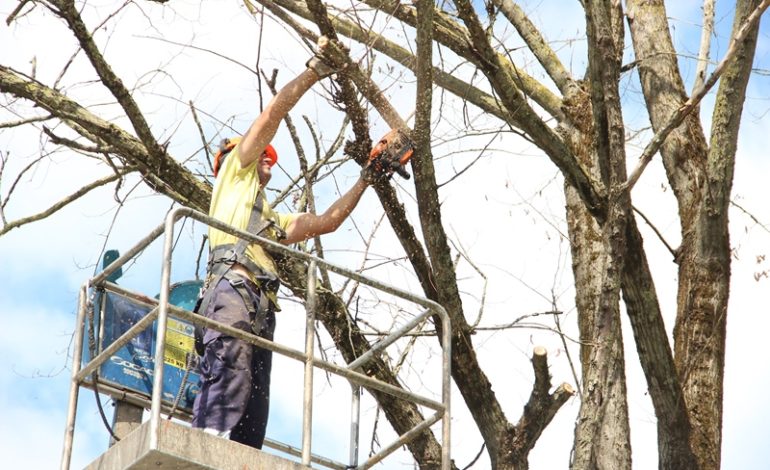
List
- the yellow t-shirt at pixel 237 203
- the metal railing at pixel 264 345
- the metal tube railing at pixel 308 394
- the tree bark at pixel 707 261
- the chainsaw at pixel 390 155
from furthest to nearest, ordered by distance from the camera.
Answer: the tree bark at pixel 707 261 < the chainsaw at pixel 390 155 < the yellow t-shirt at pixel 237 203 < the metal tube railing at pixel 308 394 < the metal railing at pixel 264 345

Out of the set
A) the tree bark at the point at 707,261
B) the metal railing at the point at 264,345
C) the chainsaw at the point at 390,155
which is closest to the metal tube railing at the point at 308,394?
the metal railing at the point at 264,345

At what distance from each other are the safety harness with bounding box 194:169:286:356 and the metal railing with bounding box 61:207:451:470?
0.35 m

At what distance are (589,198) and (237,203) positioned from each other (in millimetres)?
2394

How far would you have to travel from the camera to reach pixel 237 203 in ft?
23.5

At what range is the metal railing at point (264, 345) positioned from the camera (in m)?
5.90

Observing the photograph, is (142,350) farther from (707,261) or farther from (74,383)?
(707,261)

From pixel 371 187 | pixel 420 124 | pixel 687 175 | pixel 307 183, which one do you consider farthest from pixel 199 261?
pixel 687 175

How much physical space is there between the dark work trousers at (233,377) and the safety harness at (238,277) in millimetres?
29

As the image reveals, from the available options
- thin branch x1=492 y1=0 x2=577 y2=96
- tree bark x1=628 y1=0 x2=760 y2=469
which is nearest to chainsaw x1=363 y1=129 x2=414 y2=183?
tree bark x1=628 y1=0 x2=760 y2=469

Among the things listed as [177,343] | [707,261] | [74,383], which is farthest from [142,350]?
[707,261]

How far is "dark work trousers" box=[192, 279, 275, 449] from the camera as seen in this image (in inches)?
252

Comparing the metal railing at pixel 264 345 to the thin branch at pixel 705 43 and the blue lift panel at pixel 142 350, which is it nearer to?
the blue lift panel at pixel 142 350

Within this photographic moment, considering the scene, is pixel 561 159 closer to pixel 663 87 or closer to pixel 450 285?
pixel 450 285

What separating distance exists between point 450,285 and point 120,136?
9.44 feet
